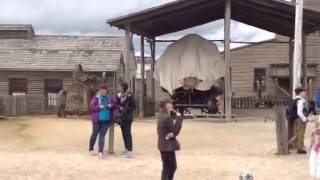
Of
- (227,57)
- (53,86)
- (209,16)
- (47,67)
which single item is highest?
(209,16)

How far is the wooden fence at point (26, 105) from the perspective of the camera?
33.9 metres

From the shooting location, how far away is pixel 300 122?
51.1 feet

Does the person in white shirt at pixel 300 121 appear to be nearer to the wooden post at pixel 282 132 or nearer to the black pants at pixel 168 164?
the wooden post at pixel 282 132

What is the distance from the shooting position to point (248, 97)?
40969mm

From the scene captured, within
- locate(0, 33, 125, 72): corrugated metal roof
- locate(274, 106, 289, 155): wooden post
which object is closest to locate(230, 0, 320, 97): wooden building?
locate(0, 33, 125, 72): corrugated metal roof

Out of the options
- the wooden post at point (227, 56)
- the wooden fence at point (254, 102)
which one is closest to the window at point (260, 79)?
the wooden fence at point (254, 102)

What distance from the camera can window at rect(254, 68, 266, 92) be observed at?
142 ft

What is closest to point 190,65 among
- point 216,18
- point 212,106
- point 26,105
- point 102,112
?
point 212,106

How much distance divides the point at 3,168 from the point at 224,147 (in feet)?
20.1

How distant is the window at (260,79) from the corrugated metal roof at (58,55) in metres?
8.98

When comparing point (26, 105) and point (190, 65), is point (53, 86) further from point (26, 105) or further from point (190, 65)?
point (190, 65)

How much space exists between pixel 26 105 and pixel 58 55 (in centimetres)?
742

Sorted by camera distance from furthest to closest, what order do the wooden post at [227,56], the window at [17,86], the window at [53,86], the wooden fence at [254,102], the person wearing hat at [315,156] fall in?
the window at [17,86] → the window at [53,86] → the wooden fence at [254,102] → the wooden post at [227,56] → the person wearing hat at [315,156]

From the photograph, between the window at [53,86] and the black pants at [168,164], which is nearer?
the black pants at [168,164]
